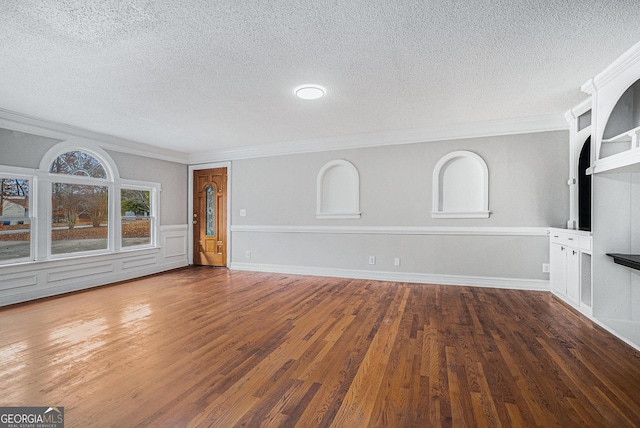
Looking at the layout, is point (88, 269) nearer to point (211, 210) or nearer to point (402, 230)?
point (211, 210)

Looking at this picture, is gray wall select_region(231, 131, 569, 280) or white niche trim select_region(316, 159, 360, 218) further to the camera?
white niche trim select_region(316, 159, 360, 218)

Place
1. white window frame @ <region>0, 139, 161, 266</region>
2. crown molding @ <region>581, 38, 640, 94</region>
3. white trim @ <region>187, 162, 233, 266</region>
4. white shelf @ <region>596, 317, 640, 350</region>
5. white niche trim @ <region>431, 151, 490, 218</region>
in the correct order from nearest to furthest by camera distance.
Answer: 1. crown molding @ <region>581, 38, 640, 94</region>
2. white shelf @ <region>596, 317, 640, 350</region>
3. white window frame @ <region>0, 139, 161, 266</region>
4. white niche trim @ <region>431, 151, 490, 218</region>
5. white trim @ <region>187, 162, 233, 266</region>

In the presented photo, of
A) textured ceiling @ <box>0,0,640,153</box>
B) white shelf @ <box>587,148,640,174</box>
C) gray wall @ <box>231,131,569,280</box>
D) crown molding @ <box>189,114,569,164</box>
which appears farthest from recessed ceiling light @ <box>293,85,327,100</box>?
white shelf @ <box>587,148,640,174</box>

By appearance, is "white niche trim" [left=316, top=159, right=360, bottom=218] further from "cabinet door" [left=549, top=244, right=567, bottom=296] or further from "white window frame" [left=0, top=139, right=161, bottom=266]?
"white window frame" [left=0, top=139, right=161, bottom=266]

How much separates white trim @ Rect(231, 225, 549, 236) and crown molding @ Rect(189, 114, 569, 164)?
1.45 m

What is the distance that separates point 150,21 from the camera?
2.12 meters

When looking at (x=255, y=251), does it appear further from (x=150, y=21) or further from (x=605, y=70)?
(x=605, y=70)

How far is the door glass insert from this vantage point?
6.65m

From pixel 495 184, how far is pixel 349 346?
11.7 ft

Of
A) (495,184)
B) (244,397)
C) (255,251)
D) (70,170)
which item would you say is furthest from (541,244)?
(70,170)

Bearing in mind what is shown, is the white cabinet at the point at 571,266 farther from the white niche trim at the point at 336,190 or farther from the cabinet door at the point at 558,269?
the white niche trim at the point at 336,190

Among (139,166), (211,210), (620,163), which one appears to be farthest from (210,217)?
(620,163)

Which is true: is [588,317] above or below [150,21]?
below
